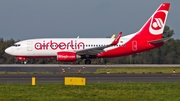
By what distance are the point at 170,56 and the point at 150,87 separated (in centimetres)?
3164

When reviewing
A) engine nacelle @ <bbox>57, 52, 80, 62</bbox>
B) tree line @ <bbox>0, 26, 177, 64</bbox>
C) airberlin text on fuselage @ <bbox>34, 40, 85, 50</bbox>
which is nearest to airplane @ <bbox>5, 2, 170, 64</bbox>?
airberlin text on fuselage @ <bbox>34, 40, 85, 50</bbox>

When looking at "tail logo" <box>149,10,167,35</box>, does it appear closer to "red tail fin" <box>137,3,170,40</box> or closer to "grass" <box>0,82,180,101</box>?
"red tail fin" <box>137,3,170,40</box>

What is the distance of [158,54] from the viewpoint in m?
54.4

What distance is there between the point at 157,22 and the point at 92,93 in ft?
101

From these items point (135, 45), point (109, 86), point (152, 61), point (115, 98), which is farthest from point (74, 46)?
point (115, 98)

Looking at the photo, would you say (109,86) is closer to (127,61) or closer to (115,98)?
(115,98)

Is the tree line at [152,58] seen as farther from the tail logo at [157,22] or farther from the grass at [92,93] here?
the grass at [92,93]

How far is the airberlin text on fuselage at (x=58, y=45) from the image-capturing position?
48375 mm

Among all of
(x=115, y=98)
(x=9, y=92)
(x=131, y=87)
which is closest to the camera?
(x=115, y=98)

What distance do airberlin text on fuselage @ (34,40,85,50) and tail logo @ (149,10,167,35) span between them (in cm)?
759

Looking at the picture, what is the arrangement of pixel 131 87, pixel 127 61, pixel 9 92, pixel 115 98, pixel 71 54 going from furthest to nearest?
pixel 127 61, pixel 71 54, pixel 131 87, pixel 9 92, pixel 115 98

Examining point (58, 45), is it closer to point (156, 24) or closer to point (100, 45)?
point (100, 45)

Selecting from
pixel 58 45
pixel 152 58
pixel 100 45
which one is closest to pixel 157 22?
pixel 152 58

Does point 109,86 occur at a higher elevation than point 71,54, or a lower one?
lower
